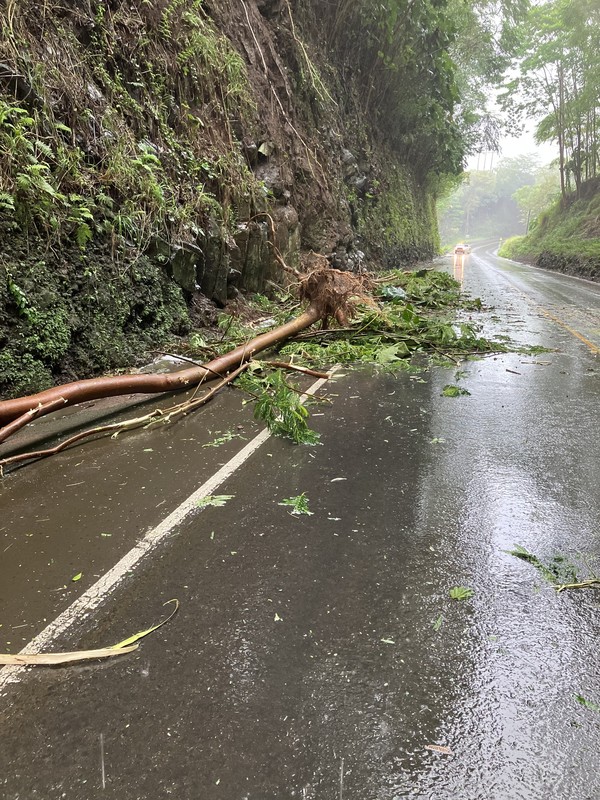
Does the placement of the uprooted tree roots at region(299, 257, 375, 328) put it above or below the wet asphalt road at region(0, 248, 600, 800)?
above

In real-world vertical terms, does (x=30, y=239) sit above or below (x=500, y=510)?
above

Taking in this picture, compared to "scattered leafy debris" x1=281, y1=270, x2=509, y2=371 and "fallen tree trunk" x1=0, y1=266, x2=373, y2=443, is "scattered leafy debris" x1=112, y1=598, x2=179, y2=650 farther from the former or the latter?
"scattered leafy debris" x1=281, y1=270, x2=509, y2=371

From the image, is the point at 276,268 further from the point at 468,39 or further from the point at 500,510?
the point at 468,39

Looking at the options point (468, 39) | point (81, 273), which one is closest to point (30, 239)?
point (81, 273)

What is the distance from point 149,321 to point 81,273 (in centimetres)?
155

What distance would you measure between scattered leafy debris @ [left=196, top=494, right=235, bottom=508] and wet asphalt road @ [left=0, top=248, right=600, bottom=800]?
0.26 ft

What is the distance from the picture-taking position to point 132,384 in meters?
5.84

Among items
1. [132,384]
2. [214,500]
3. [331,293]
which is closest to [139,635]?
[214,500]

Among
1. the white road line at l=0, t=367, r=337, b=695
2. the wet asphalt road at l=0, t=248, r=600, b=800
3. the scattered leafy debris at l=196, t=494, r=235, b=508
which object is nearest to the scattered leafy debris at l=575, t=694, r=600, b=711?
the wet asphalt road at l=0, t=248, r=600, b=800

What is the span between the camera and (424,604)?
2.76m

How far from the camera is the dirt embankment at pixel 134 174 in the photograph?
6.19 meters

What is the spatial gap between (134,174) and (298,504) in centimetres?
671

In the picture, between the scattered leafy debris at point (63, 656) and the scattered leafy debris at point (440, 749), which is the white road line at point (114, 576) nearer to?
the scattered leafy debris at point (63, 656)

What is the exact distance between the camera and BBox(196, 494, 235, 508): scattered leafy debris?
388 cm
